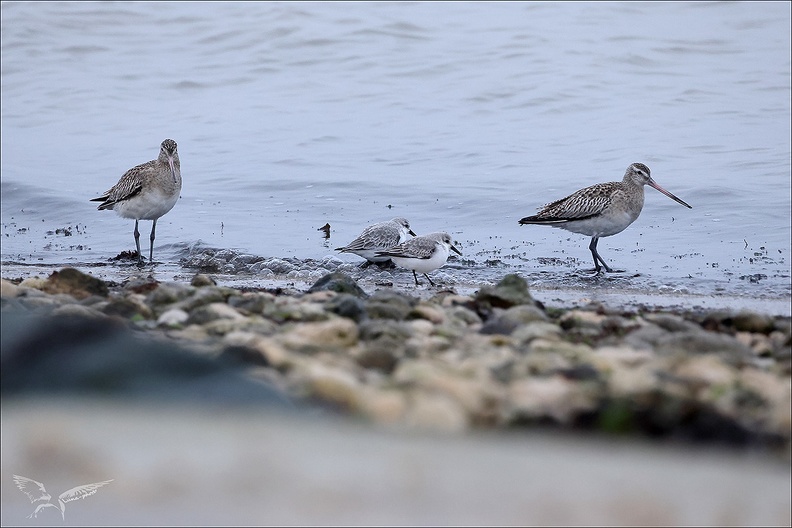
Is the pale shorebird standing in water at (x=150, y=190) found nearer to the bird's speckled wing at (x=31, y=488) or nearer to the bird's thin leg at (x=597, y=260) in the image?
the bird's thin leg at (x=597, y=260)

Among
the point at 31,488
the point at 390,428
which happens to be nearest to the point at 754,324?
the point at 390,428

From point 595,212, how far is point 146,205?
4489 mm

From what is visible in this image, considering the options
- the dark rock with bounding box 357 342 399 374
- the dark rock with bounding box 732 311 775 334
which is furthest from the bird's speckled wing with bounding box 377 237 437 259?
the dark rock with bounding box 357 342 399 374

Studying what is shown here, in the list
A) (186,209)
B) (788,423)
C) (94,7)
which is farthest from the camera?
(94,7)

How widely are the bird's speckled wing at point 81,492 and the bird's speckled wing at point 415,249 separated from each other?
5528 millimetres

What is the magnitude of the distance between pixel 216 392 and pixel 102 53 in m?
21.4

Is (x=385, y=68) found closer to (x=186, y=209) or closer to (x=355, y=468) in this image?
(x=186, y=209)

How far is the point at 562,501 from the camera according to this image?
127 inches

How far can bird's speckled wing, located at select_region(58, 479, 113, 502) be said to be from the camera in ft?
11.0

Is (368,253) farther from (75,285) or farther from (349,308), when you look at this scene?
(349,308)

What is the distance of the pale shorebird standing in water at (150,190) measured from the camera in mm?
10758

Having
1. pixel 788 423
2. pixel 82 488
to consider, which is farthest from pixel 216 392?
pixel 788 423

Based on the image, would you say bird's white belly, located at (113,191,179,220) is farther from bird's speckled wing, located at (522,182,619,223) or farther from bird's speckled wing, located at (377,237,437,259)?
bird's speckled wing, located at (522,182,619,223)

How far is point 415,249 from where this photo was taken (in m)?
8.83
